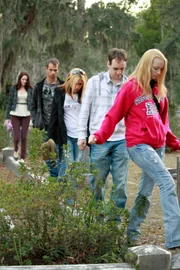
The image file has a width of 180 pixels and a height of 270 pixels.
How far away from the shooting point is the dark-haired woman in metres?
13.0

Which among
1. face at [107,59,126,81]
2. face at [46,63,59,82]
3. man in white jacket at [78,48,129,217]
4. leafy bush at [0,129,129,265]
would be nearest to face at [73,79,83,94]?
face at [46,63,59,82]

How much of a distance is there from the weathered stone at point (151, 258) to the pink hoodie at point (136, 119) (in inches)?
48.7

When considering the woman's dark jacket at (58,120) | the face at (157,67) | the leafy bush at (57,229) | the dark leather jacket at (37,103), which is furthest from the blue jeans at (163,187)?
the dark leather jacket at (37,103)

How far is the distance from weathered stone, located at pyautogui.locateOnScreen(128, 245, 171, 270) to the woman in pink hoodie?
0.78m

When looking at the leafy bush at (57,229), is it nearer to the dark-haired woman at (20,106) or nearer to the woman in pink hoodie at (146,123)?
the woman in pink hoodie at (146,123)

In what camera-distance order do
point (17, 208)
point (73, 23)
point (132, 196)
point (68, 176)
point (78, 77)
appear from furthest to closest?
point (73, 23) < point (132, 196) < point (78, 77) < point (68, 176) < point (17, 208)

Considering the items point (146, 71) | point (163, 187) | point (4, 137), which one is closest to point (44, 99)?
point (146, 71)

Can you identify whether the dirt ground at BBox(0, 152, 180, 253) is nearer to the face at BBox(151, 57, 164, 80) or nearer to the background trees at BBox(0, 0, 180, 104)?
the face at BBox(151, 57, 164, 80)

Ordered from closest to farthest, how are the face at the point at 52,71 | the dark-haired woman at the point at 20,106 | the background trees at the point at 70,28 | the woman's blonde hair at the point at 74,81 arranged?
the woman's blonde hair at the point at 74,81 < the face at the point at 52,71 < the dark-haired woman at the point at 20,106 < the background trees at the point at 70,28

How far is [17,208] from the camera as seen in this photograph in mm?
5266

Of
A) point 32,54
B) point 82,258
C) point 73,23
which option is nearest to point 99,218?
point 82,258

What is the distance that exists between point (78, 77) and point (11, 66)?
20859mm

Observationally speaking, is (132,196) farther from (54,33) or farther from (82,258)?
(54,33)

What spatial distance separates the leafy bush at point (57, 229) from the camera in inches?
207
